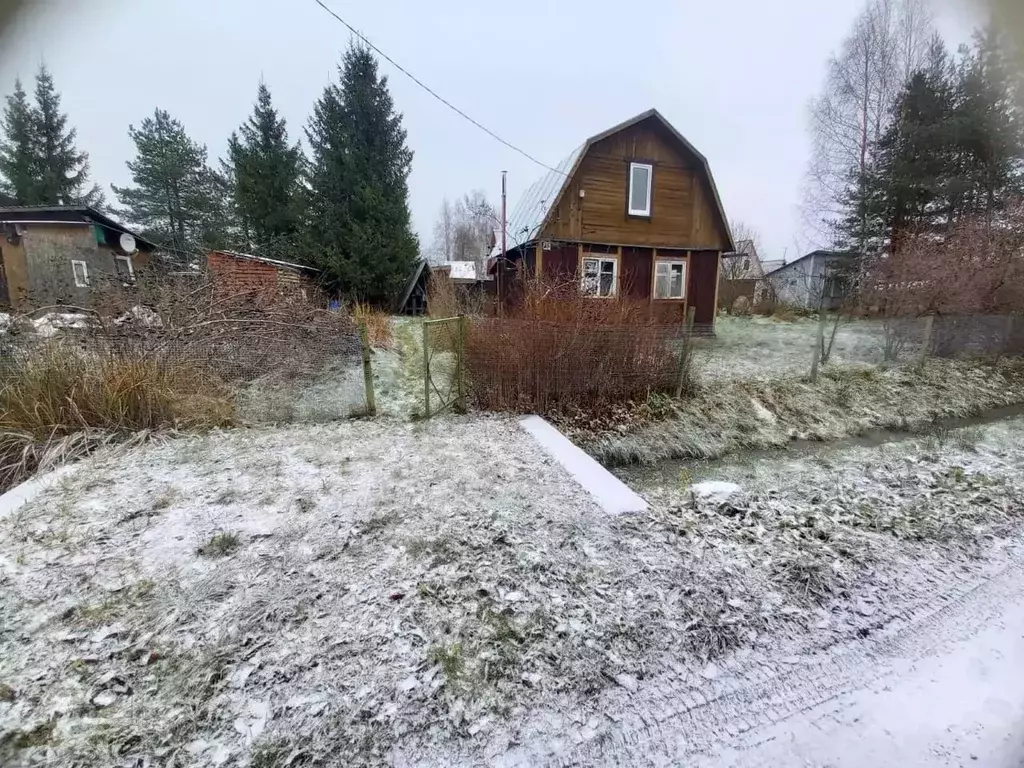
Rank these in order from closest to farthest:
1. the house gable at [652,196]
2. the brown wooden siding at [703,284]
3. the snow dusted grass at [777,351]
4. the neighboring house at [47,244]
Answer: the snow dusted grass at [777,351]
the house gable at [652,196]
the brown wooden siding at [703,284]
the neighboring house at [47,244]

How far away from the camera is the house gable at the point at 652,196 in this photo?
11.2m

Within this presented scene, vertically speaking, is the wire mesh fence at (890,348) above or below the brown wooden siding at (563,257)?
below

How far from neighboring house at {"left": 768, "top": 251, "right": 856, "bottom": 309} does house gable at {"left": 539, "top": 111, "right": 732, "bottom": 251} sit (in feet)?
22.0

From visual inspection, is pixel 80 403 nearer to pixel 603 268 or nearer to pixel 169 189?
pixel 603 268

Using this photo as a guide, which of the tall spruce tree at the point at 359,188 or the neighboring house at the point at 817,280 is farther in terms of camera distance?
the neighboring house at the point at 817,280

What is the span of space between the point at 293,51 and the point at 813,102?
20.4 meters

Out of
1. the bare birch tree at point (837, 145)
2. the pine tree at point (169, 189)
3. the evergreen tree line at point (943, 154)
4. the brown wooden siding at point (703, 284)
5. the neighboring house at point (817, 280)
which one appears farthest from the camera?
the pine tree at point (169, 189)

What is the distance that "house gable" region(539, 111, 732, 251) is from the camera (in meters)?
11.2

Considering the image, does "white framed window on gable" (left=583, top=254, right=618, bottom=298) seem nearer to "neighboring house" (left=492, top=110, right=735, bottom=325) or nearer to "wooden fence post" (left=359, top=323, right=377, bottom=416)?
"neighboring house" (left=492, top=110, right=735, bottom=325)

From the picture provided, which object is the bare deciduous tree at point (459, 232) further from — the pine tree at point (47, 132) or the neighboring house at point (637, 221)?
the pine tree at point (47, 132)

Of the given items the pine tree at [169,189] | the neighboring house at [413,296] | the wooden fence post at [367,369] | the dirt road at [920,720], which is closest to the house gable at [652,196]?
the wooden fence post at [367,369]

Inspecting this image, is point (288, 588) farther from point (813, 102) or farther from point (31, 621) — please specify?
point (813, 102)

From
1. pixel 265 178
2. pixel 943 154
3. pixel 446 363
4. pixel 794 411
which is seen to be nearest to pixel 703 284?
pixel 943 154

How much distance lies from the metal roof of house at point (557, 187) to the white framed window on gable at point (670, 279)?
1728 mm
